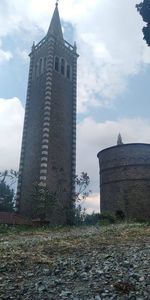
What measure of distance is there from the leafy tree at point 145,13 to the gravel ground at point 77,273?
32.2 feet

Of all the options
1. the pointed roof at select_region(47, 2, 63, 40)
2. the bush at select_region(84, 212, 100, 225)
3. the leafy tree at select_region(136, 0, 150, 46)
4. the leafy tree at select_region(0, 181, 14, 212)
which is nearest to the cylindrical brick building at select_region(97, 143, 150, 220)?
the bush at select_region(84, 212, 100, 225)

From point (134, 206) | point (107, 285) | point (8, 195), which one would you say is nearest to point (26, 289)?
point (107, 285)

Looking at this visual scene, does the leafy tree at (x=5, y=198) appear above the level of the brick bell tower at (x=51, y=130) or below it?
below

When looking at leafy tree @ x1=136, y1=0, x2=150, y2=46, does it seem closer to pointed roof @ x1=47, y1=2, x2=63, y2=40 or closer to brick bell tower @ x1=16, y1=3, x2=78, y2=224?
brick bell tower @ x1=16, y1=3, x2=78, y2=224

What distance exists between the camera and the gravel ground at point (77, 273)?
7.94 metres

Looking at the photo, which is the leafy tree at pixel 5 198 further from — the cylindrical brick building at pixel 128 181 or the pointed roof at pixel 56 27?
the pointed roof at pixel 56 27

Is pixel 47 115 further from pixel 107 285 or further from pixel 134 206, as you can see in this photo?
pixel 107 285

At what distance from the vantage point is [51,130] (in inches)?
1532

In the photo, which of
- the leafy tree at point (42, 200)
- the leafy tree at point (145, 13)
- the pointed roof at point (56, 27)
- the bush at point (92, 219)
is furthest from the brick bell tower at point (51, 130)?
the leafy tree at point (145, 13)

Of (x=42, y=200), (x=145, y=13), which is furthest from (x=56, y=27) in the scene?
(x=145, y=13)

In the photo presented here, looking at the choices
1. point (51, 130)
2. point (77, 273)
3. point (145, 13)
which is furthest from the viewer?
point (51, 130)

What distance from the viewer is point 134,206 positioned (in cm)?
3466

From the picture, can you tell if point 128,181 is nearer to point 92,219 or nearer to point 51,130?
point 92,219

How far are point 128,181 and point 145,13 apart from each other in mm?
21540
